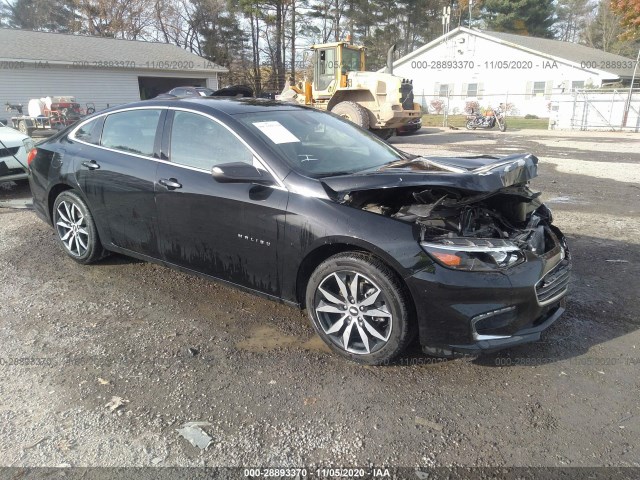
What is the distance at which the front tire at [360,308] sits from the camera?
9.34ft

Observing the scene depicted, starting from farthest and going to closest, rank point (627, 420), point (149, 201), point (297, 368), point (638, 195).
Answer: point (638, 195) → point (149, 201) → point (297, 368) → point (627, 420)

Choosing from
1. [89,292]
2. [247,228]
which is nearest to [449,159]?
[247,228]

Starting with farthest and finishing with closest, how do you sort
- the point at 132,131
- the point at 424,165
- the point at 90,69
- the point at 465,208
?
1. the point at 90,69
2. the point at 132,131
3. the point at 424,165
4. the point at 465,208

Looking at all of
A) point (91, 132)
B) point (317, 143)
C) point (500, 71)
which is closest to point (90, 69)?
point (91, 132)

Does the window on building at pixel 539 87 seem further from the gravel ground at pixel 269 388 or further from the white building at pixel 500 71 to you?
the gravel ground at pixel 269 388

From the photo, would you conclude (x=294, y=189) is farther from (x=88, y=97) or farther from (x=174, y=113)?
(x=88, y=97)

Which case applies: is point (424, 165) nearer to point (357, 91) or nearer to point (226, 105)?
point (226, 105)

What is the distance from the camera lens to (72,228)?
4.66 metres

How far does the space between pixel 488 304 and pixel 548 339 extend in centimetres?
92

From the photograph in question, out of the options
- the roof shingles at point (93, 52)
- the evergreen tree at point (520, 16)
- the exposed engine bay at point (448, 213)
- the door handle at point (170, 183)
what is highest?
the evergreen tree at point (520, 16)

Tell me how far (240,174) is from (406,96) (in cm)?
1458

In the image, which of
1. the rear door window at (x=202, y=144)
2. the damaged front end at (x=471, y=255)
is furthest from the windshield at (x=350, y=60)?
the damaged front end at (x=471, y=255)

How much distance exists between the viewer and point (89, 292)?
4.18 metres

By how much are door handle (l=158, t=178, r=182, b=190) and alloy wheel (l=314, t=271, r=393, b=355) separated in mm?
1430
